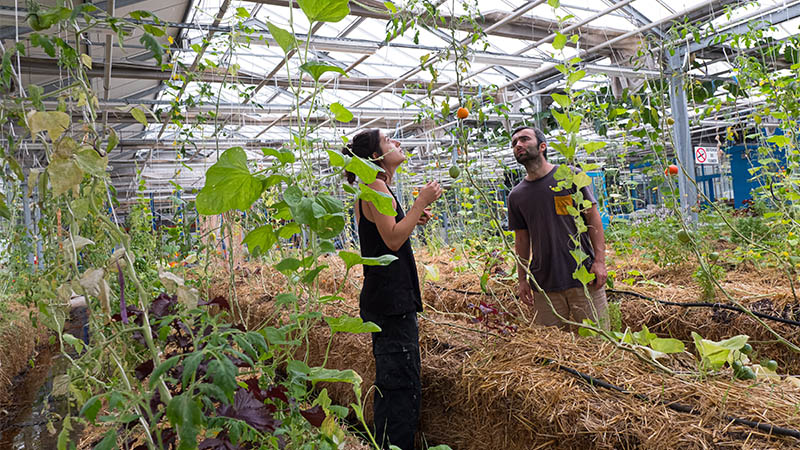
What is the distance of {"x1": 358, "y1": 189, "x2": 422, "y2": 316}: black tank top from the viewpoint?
209cm

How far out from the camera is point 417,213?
1920 millimetres

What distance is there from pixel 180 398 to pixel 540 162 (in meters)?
2.16

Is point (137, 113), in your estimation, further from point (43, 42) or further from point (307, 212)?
point (307, 212)

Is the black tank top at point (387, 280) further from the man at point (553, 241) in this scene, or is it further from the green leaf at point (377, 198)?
the green leaf at point (377, 198)

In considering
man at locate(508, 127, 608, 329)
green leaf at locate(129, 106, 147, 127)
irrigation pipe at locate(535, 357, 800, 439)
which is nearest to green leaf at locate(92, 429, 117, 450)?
green leaf at locate(129, 106, 147, 127)

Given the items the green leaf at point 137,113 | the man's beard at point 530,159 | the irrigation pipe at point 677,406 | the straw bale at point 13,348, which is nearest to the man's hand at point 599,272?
the man's beard at point 530,159

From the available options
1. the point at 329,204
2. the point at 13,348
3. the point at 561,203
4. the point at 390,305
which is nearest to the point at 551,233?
the point at 561,203

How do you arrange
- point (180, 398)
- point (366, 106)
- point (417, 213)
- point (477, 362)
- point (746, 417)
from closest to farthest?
point (180, 398), point (746, 417), point (417, 213), point (477, 362), point (366, 106)

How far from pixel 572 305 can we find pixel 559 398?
40.5 inches

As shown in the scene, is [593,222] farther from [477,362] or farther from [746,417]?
[746,417]

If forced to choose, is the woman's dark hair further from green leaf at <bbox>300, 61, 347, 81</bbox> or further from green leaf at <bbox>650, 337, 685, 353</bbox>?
green leaf at <bbox>650, 337, 685, 353</bbox>

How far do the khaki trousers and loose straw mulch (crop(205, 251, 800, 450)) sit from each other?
216mm

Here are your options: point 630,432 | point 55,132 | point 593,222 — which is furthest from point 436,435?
point 55,132

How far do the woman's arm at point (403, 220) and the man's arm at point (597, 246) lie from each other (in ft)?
3.07
